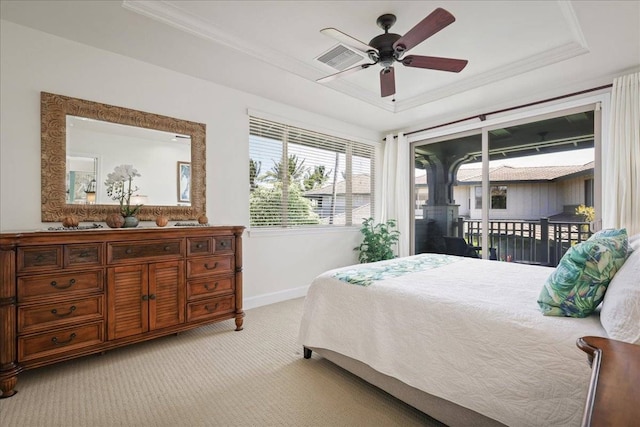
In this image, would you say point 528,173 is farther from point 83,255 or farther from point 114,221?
point 83,255

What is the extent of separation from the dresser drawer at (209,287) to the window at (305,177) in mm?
949

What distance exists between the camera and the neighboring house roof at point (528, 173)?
354cm

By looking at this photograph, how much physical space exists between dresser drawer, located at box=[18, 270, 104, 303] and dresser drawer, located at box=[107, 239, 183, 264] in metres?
0.16

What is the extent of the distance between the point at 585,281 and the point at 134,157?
11.1ft

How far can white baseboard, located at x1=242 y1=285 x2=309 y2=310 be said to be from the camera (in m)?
3.58

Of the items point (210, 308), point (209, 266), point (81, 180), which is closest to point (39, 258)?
point (81, 180)

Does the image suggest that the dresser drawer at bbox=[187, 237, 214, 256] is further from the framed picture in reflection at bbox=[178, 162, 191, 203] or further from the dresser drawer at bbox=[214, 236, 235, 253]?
the framed picture in reflection at bbox=[178, 162, 191, 203]

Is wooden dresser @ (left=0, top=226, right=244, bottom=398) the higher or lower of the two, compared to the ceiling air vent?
lower

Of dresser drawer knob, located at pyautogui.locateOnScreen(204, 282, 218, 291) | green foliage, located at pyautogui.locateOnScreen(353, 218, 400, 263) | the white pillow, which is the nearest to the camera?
the white pillow

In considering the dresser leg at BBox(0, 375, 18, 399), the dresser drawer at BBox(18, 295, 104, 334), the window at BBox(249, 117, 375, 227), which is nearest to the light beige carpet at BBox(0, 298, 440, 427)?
the dresser leg at BBox(0, 375, 18, 399)

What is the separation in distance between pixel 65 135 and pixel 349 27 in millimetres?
2494

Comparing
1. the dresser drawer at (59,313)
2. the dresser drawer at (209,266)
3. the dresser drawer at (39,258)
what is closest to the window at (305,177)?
the dresser drawer at (209,266)

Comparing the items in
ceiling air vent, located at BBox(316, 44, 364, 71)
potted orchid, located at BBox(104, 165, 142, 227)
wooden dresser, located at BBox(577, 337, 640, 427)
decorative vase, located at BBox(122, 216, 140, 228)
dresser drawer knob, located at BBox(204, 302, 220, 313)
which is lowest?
dresser drawer knob, located at BBox(204, 302, 220, 313)

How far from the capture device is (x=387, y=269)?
2.41 meters
